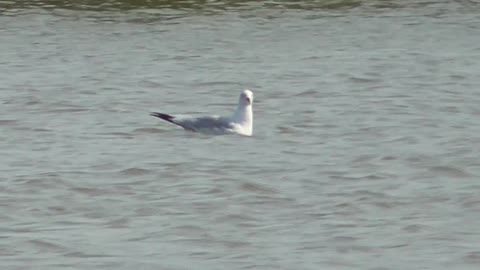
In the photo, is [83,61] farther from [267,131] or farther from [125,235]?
[125,235]

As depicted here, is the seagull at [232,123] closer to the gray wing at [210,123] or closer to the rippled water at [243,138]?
the gray wing at [210,123]

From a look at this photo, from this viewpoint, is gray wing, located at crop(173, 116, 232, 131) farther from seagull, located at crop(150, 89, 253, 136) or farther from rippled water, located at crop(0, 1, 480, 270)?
rippled water, located at crop(0, 1, 480, 270)

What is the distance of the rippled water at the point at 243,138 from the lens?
350 inches

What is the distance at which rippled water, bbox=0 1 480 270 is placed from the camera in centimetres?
889

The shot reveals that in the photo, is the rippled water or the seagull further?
the seagull

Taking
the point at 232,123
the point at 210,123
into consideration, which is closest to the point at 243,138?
the point at 232,123

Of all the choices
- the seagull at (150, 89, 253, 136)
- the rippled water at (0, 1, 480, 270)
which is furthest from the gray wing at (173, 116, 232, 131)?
the rippled water at (0, 1, 480, 270)

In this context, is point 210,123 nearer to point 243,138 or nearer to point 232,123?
point 232,123

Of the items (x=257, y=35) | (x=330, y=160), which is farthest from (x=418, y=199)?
(x=257, y=35)

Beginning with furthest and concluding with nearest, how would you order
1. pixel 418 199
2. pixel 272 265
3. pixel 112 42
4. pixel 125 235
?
1. pixel 112 42
2. pixel 418 199
3. pixel 125 235
4. pixel 272 265

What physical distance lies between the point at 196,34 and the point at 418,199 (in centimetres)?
958

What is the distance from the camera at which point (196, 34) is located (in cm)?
1939

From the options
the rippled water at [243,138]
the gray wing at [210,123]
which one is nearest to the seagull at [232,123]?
the gray wing at [210,123]

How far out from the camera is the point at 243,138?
41.6 feet
